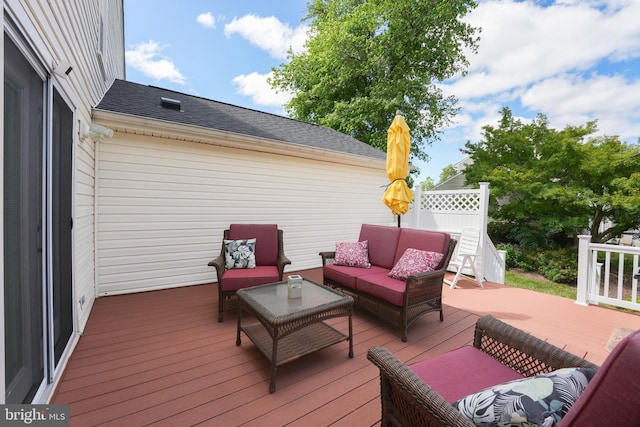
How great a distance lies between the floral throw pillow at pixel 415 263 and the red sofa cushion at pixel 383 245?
1.38 feet

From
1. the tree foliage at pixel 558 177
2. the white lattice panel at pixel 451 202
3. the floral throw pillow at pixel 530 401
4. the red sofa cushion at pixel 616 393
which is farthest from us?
the tree foliage at pixel 558 177

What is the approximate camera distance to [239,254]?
3898mm

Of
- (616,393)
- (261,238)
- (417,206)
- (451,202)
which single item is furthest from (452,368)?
(417,206)

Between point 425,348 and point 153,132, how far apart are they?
16.0 feet

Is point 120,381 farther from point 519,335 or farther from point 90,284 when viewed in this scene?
point 519,335

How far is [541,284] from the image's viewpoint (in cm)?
758

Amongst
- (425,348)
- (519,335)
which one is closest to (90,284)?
(425,348)

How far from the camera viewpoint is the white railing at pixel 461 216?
5578mm

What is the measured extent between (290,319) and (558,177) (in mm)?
11244

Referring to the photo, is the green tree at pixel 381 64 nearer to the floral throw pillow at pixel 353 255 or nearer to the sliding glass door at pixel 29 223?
the floral throw pillow at pixel 353 255

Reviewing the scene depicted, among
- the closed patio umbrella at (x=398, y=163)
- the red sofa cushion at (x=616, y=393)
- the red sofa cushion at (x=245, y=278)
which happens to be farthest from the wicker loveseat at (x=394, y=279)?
the red sofa cushion at (x=616, y=393)

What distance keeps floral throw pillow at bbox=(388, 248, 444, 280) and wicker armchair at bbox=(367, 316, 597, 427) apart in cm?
137

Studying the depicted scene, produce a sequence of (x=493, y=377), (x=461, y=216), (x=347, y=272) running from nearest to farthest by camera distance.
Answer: (x=493, y=377) < (x=347, y=272) < (x=461, y=216)

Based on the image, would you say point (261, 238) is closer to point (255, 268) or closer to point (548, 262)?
point (255, 268)
